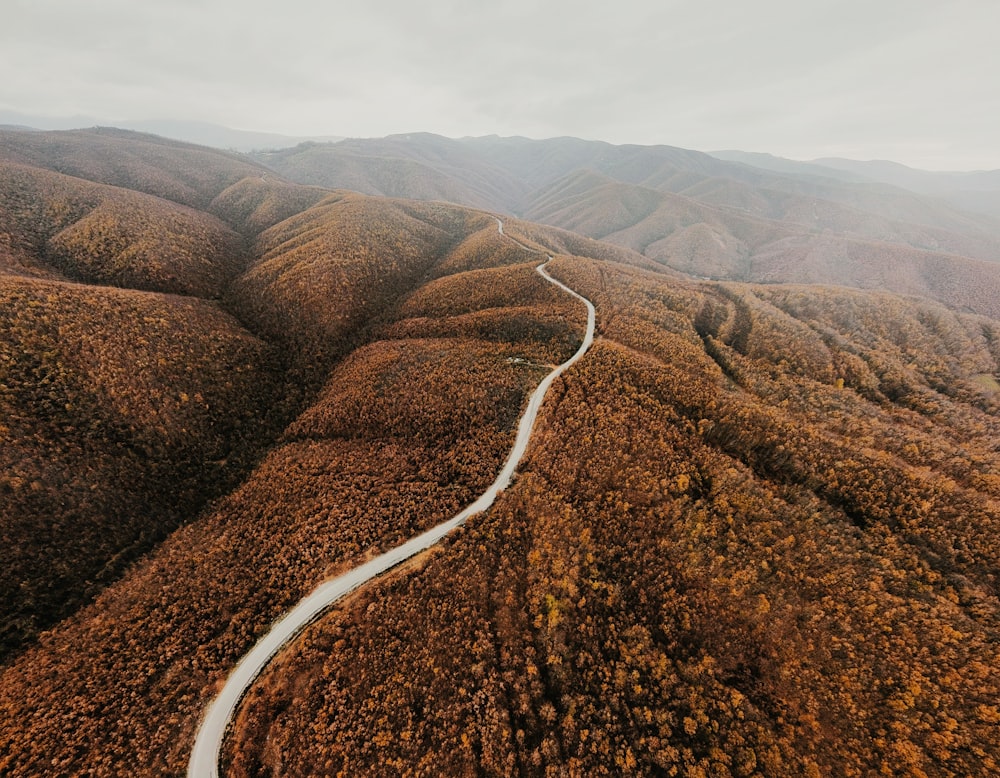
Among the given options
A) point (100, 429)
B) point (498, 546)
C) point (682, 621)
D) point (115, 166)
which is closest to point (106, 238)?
point (100, 429)

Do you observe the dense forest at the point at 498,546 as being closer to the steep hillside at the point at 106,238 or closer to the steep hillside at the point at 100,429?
the steep hillside at the point at 100,429

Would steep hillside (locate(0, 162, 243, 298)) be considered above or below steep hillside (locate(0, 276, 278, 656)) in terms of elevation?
above

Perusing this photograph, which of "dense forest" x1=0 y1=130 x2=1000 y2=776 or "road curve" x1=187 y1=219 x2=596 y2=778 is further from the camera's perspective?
"dense forest" x1=0 y1=130 x2=1000 y2=776

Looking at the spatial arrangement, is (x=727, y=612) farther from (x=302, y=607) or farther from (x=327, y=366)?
(x=327, y=366)

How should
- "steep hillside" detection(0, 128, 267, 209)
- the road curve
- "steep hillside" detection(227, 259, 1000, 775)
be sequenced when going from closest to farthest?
"steep hillside" detection(227, 259, 1000, 775) → the road curve → "steep hillside" detection(0, 128, 267, 209)

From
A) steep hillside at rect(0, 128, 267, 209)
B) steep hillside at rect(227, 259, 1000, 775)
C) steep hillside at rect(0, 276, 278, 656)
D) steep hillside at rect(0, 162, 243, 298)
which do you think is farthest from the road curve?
steep hillside at rect(0, 128, 267, 209)

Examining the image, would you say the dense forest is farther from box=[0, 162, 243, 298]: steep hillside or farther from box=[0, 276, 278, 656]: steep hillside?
box=[0, 162, 243, 298]: steep hillside

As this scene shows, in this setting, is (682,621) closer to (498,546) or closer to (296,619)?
(498,546)

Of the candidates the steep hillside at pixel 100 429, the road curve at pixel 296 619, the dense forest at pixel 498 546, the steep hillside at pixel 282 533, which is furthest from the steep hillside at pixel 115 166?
the road curve at pixel 296 619
